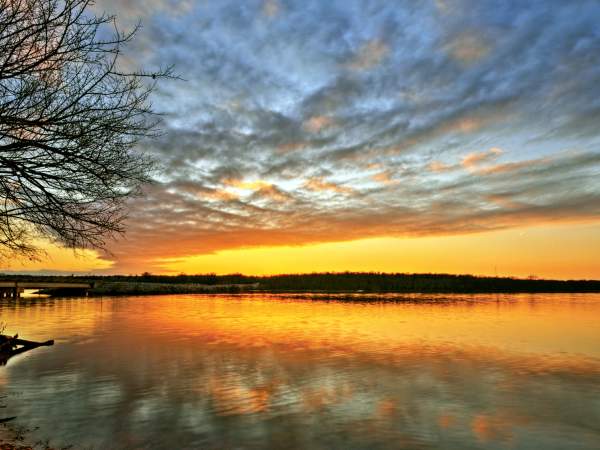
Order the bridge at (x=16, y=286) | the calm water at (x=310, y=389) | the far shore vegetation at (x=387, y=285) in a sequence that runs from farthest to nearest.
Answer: the far shore vegetation at (x=387, y=285) < the bridge at (x=16, y=286) < the calm water at (x=310, y=389)

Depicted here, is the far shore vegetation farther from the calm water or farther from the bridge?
the calm water

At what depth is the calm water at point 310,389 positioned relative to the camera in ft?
35.3

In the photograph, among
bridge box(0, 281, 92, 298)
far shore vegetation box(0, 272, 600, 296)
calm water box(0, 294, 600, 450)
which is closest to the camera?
calm water box(0, 294, 600, 450)

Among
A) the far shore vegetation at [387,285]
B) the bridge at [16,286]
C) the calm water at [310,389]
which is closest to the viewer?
the calm water at [310,389]

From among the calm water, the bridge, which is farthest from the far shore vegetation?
the calm water

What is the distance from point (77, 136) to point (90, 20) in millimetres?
1875

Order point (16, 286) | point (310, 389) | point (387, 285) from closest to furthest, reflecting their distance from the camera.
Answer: point (310, 389), point (16, 286), point (387, 285)

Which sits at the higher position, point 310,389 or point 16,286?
point 16,286

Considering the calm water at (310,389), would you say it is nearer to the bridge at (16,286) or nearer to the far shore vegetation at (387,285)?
the bridge at (16,286)

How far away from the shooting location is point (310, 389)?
14906 millimetres

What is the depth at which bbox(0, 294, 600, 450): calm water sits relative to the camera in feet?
35.3

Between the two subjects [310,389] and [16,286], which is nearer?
[310,389]

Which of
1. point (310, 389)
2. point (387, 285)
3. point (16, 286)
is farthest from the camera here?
point (387, 285)

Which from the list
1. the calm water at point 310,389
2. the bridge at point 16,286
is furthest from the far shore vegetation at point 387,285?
the calm water at point 310,389
